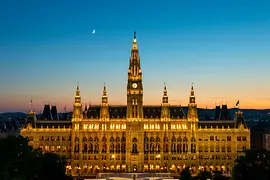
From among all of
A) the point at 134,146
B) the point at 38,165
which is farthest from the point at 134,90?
the point at 38,165

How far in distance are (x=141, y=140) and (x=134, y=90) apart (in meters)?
17.7

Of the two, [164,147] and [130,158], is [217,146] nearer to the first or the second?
[164,147]

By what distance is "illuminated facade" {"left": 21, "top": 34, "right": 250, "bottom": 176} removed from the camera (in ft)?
577

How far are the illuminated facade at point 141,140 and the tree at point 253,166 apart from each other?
6616 centimetres

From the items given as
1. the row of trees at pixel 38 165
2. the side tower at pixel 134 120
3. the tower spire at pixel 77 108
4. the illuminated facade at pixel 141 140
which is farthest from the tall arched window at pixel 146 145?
the row of trees at pixel 38 165

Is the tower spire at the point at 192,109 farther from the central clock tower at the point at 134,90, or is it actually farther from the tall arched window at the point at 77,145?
the tall arched window at the point at 77,145

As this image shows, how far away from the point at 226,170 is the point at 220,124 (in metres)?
16.6

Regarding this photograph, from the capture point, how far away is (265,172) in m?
99.9

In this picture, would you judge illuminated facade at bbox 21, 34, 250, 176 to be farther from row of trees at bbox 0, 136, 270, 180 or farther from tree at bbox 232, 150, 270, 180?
tree at bbox 232, 150, 270, 180

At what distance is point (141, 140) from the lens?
176m

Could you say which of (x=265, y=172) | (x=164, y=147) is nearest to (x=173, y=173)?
(x=164, y=147)

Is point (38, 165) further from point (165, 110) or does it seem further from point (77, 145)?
point (165, 110)

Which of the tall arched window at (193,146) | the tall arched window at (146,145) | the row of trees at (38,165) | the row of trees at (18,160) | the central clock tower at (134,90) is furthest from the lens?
the central clock tower at (134,90)

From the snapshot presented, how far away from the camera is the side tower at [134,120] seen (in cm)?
17525
